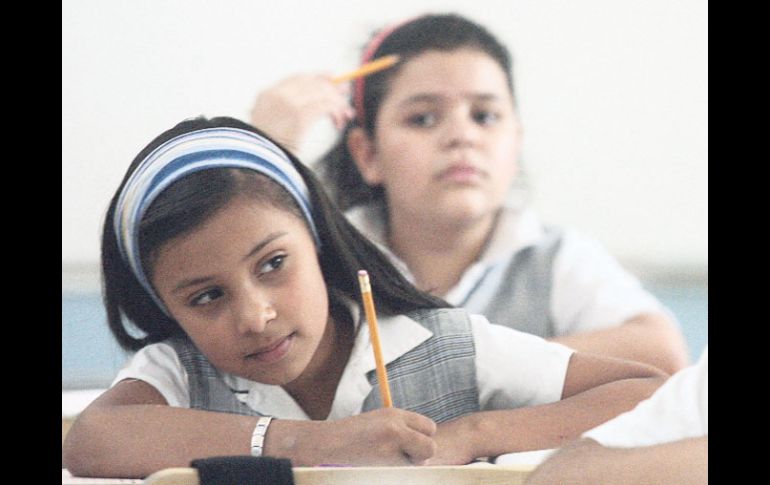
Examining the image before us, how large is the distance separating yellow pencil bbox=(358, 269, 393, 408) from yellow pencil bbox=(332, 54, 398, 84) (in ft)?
0.51

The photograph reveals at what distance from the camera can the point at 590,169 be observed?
90 cm

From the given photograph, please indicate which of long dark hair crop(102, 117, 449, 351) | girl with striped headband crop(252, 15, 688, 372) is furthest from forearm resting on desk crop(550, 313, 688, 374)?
long dark hair crop(102, 117, 449, 351)

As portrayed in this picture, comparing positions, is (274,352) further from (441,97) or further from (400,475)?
(441,97)

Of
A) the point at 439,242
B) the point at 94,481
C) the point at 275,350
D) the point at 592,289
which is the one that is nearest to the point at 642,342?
the point at 592,289

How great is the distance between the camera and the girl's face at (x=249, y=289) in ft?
2.64

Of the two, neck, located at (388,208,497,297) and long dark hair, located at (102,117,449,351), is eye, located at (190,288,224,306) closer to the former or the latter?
long dark hair, located at (102,117,449,351)

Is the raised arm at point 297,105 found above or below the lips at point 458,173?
above

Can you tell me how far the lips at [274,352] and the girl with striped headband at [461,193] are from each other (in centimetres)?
11

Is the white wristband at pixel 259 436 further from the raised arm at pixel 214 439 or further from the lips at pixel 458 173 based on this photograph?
the lips at pixel 458 173

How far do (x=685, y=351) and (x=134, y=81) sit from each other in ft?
1.53

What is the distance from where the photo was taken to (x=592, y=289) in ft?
2.97

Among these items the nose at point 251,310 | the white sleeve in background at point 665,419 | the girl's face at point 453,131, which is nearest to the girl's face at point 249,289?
the nose at point 251,310

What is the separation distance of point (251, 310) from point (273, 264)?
0.04 m
